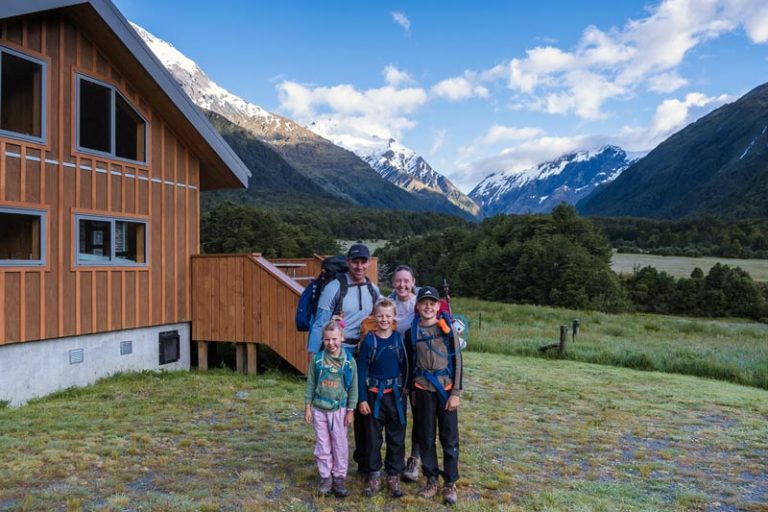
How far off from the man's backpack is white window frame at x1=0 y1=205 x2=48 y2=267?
545 cm

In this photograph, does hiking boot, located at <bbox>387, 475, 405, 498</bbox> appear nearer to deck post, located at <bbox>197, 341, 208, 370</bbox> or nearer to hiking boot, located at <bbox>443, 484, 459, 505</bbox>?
hiking boot, located at <bbox>443, 484, 459, 505</bbox>

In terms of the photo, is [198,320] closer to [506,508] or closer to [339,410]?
[339,410]

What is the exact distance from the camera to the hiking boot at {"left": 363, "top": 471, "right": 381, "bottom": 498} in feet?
17.2

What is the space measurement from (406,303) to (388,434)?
1237 mm

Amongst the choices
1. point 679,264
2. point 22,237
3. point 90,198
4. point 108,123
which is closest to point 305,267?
point 90,198

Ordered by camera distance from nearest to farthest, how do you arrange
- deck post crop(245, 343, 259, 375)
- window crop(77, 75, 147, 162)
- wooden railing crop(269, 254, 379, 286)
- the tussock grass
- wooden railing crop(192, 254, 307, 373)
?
window crop(77, 75, 147, 162), wooden railing crop(192, 254, 307, 373), deck post crop(245, 343, 259, 375), wooden railing crop(269, 254, 379, 286), the tussock grass

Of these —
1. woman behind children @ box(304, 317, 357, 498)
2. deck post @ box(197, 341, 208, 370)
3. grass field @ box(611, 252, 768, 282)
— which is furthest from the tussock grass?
grass field @ box(611, 252, 768, 282)

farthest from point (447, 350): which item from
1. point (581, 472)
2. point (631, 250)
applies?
point (631, 250)

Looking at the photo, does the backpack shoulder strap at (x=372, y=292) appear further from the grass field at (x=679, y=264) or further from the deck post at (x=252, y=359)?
the grass field at (x=679, y=264)

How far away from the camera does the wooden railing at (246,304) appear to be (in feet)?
33.6

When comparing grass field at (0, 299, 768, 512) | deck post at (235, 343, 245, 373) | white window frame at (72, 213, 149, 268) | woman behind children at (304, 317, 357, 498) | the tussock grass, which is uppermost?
white window frame at (72, 213, 149, 268)

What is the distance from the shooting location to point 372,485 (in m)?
5.27

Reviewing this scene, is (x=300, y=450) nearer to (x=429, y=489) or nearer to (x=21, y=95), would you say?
(x=429, y=489)

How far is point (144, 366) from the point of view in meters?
10.7
